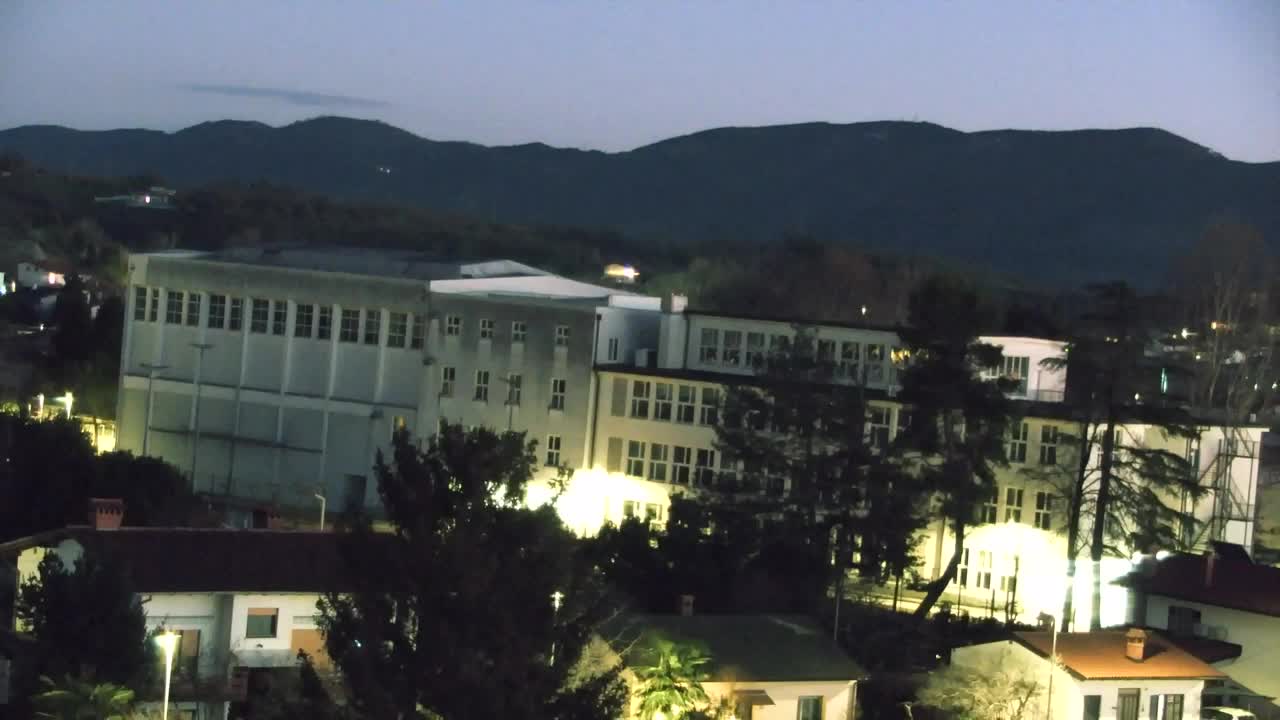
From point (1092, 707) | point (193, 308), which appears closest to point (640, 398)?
point (193, 308)

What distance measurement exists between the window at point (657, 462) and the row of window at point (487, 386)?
3.02 meters

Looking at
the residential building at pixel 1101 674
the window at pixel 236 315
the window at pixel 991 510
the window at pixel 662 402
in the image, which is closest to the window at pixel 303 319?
the window at pixel 236 315

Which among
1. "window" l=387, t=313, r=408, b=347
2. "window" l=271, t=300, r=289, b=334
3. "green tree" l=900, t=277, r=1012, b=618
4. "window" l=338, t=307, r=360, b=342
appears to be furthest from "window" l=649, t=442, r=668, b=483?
"window" l=271, t=300, r=289, b=334

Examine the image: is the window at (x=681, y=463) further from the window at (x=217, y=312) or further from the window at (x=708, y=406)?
the window at (x=217, y=312)

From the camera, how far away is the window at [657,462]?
48.4 m

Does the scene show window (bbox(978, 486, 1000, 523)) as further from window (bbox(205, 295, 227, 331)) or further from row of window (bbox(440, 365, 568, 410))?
window (bbox(205, 295, 227, 331))

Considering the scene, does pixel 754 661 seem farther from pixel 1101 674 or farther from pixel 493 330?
pixel 493 330

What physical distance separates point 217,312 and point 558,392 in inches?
509

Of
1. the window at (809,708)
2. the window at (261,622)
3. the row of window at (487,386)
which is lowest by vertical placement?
the window at (809,708)

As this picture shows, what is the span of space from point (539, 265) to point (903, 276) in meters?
31.2

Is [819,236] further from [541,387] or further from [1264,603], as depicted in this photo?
[1264,603]

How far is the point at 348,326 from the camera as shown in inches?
2185

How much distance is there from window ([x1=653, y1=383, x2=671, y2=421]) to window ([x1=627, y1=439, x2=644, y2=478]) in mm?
891

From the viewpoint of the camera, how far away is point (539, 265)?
126562 mm
